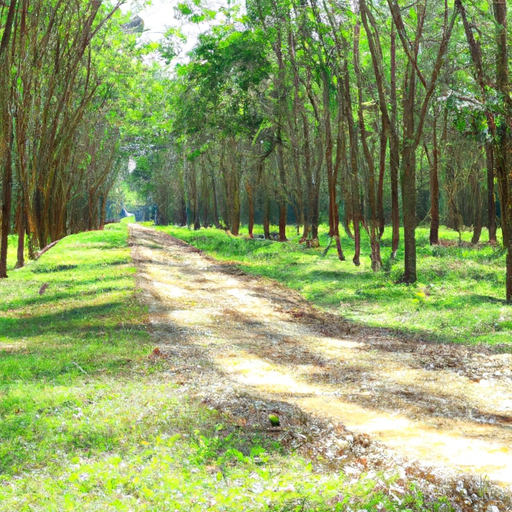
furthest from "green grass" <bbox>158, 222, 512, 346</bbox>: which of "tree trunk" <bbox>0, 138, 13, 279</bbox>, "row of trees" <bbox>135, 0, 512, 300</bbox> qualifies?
"tree trunk" <bbox>0, 138, 13, 279</bbox>

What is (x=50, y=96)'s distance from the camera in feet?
65.9

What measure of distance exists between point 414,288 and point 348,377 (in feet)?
28.3

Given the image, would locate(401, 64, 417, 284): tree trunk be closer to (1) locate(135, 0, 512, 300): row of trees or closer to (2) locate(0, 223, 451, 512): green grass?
(1) locate(135, 0, 512, 300): row of trees

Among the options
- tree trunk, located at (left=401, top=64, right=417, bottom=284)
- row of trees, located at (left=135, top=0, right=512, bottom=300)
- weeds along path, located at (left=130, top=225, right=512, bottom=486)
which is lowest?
weeds along path, located at (left=130, top=225, right=512, bottom=486)

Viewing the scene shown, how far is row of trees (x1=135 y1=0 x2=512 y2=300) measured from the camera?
1420cm

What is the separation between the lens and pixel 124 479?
16.1 ft

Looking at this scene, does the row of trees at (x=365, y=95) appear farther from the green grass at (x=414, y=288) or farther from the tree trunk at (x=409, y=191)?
the green grass at (x=414, y=288)

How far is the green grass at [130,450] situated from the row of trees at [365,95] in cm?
928

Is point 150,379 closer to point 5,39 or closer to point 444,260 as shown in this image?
point 5,39

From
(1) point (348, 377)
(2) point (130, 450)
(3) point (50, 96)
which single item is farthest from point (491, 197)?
(2) point (130, 450)

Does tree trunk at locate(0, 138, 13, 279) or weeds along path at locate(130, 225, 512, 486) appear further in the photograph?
tree trunk at locate(0, 138, 13, 279)

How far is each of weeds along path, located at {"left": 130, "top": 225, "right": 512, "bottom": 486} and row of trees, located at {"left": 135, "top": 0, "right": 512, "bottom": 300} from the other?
18.4 ft

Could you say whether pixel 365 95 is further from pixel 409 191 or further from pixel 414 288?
pixel 414 288

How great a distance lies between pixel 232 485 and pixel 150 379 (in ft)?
9.40
